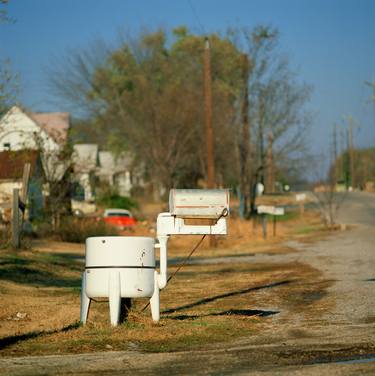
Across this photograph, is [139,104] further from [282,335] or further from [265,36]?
[282,335]

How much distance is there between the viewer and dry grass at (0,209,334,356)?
10.9 meters

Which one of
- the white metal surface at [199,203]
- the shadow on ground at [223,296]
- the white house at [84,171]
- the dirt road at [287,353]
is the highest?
the white house at [84,171]

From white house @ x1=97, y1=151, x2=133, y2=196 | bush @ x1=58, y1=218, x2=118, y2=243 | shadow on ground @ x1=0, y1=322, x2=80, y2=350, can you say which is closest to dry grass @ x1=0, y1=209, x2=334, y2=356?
shadow on ground @ x1=0, y1=322, x2=80, y2=350

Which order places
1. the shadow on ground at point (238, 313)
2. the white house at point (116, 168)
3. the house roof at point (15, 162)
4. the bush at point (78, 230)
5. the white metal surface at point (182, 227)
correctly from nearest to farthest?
the white metal surface at point (182, 227) → the shadow on ground at point (238, 313) → the house roof at point (15, 162) → the bush at point (78, 230) → the white house at point (116, 168)

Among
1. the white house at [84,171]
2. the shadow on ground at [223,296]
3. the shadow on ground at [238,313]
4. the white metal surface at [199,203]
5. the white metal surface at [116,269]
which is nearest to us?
the white metal surface at [116,269]

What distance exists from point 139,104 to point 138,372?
67215 mm

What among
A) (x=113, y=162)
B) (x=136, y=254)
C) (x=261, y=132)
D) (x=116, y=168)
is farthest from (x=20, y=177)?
(x=116, y=168)

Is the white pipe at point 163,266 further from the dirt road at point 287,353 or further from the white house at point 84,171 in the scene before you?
the white house at point 84,171

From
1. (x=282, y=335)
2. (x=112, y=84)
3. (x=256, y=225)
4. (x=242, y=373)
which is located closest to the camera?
(x=242, y=373)

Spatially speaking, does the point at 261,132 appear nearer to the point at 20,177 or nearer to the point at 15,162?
the point at 15,162

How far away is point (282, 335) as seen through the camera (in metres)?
11.1

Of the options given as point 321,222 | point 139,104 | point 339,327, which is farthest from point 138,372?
point 139,104

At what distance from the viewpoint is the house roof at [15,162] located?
98.8ft

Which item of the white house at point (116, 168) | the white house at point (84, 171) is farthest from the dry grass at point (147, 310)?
the white house at point (116, 168)
